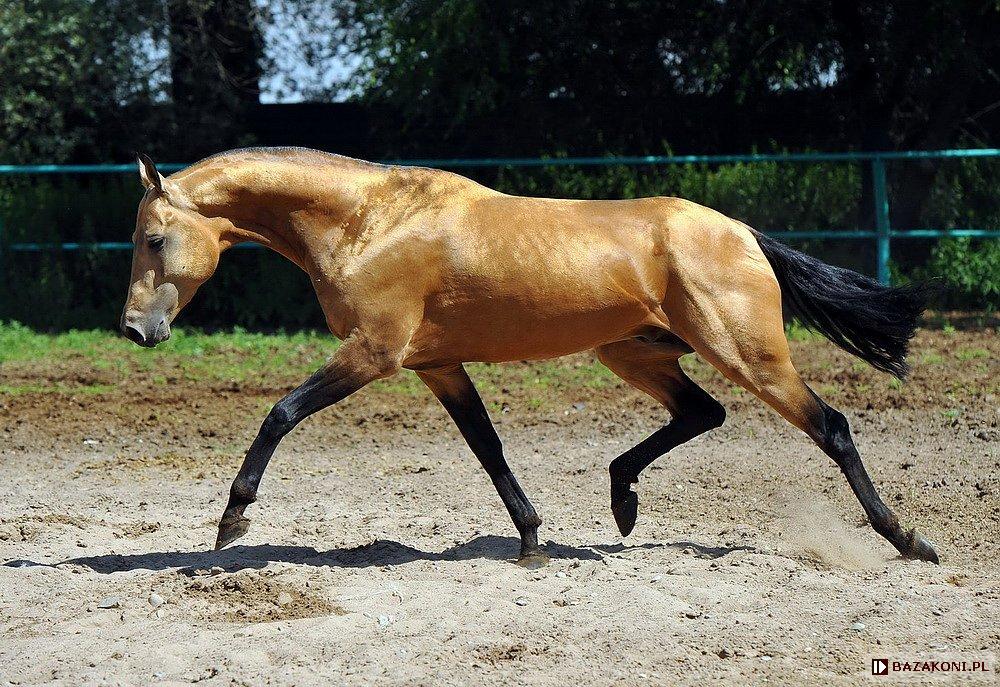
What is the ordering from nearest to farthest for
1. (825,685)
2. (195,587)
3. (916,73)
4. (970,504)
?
1. (825,685)
2. (195,587)
3. (970,504)
4. (916,73)

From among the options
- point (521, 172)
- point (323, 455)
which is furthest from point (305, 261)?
point (521, 172)

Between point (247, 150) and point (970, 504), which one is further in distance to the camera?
point (970, 504)

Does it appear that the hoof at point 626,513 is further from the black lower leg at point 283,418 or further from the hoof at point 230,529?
the hoof at point 230,529

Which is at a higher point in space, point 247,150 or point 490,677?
point 247,150

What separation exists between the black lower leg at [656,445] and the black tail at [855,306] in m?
0.58

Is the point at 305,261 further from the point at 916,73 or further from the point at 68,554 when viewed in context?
the point at 916,73

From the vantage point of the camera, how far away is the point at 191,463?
6.83 m

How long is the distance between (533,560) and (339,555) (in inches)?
33.6

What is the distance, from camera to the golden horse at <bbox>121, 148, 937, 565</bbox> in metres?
4.68

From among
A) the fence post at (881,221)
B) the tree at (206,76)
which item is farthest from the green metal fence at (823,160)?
the tree at (206,76)

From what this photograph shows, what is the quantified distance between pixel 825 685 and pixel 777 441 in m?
3.63

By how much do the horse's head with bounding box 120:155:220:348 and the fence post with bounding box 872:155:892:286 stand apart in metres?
8.50

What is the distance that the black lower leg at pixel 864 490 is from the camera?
4867mm

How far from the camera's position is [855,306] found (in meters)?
5.12
